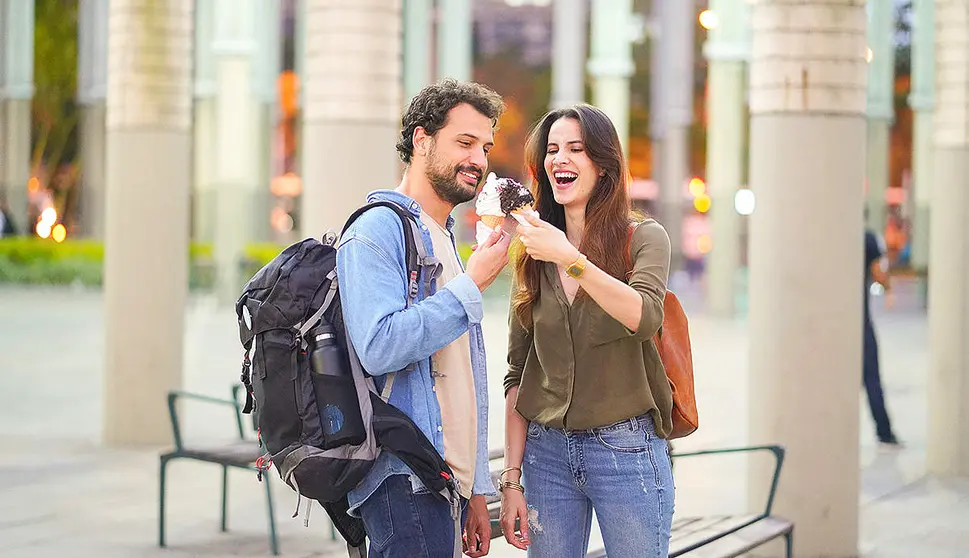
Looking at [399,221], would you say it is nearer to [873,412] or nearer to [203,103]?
[873,412]

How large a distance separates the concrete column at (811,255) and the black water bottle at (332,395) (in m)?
4.18

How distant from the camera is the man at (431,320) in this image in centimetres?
322

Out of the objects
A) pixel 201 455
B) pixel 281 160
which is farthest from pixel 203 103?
pixel 201 455

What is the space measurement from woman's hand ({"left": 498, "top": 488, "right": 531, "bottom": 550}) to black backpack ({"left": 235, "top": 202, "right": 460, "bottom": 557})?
18.3 inches

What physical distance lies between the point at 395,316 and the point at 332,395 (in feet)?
0.80

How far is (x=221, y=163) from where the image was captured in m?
27.1

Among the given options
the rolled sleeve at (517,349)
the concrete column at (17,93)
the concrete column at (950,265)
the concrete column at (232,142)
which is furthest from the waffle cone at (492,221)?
the concrete column at (17,93)

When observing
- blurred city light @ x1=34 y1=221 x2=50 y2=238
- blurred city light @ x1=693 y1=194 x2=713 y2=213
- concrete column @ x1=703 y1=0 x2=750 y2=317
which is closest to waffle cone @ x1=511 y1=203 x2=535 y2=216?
concrete column @ x1=703 y1=0 x2=750 y2=317

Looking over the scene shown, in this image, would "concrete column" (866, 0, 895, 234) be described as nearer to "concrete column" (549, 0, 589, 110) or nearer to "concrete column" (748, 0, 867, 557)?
"concrete column" (549, 0, 589, 110)

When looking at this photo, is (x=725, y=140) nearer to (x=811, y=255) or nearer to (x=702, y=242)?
(x=811, y=255)

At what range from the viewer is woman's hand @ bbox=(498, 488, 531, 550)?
146 inches

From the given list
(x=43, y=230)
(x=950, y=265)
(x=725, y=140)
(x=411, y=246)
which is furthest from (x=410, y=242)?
(x=43, y=230)

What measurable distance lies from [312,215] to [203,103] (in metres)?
26.9

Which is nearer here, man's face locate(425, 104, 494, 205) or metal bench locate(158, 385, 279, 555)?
man's face locate(425, 104, 494, 205)
